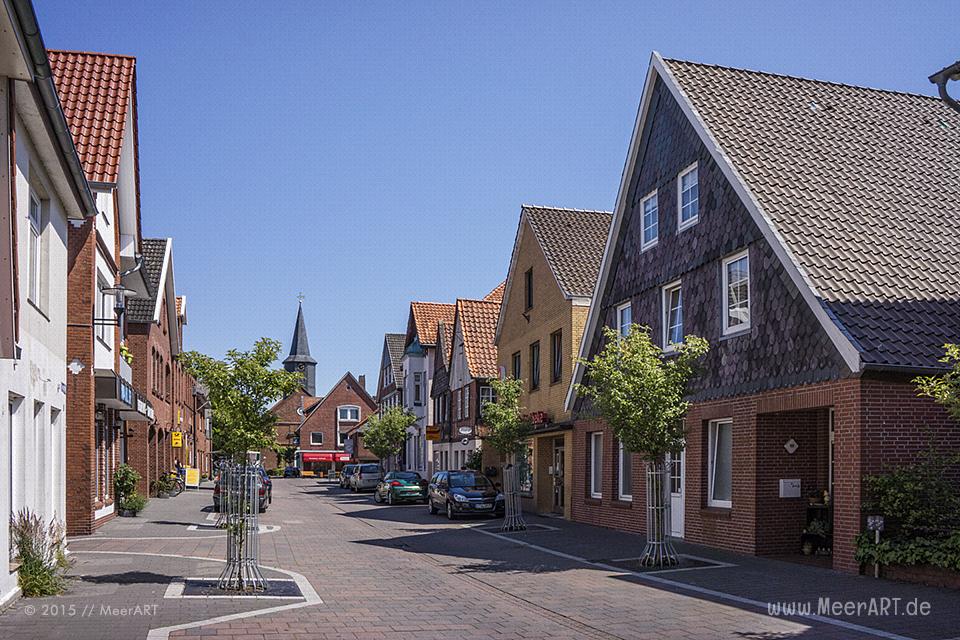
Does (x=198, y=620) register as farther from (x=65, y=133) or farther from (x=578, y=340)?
(x=578, y=340)

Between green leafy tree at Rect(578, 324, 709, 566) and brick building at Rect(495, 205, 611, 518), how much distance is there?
33.4ft

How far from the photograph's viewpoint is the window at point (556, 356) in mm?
28938

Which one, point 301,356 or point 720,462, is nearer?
point 720,462

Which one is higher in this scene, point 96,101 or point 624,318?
point 96,101

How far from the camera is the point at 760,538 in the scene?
17.1 metres

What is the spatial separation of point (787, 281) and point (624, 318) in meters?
7.62

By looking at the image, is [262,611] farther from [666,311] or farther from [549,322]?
[549,322]

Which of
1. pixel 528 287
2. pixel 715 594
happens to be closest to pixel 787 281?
pixel 715 594

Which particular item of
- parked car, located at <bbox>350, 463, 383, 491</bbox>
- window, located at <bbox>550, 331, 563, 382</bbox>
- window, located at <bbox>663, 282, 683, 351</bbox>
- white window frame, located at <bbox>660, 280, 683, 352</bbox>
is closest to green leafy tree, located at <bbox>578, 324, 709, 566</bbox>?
window, located at <bbox>663, 282, 683, 351</bbox>

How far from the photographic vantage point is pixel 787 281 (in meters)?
16.2

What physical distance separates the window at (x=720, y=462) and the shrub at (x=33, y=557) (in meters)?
11.4

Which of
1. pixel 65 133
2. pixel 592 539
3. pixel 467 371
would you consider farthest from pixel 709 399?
pixel 467 371

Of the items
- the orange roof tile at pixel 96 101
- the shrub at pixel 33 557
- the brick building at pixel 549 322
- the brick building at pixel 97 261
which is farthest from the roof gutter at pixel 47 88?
the brick building at pixel 549 322

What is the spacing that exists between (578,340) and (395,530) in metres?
7.10
